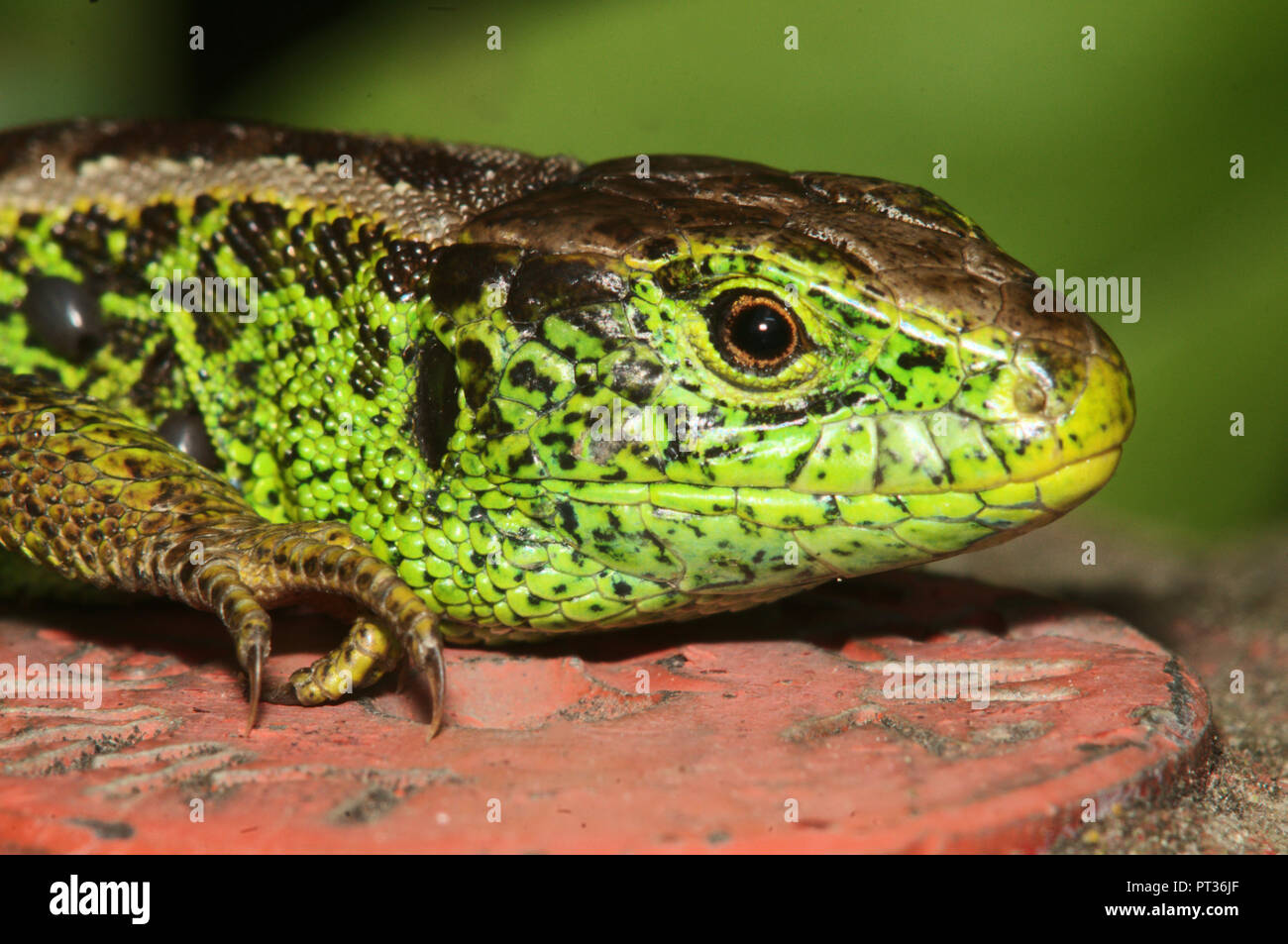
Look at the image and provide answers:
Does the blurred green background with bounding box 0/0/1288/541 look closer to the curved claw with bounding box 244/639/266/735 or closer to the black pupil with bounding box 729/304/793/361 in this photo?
the black pupil with bounding box 729/304/793/361

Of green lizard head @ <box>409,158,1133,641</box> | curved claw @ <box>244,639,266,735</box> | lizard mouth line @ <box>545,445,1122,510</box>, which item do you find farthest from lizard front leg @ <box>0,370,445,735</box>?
lizard mouth line @ <box>545,445,1122,510</box>

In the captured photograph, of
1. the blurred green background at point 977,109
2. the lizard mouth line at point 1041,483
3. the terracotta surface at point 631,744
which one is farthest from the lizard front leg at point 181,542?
the blurred green background at point 977,109

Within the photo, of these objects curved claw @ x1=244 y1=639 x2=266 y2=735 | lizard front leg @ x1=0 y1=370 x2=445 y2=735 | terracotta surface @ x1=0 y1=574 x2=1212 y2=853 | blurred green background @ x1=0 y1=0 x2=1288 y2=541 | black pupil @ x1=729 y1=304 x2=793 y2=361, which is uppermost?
blurred green background @ x1=0 y1=0 x2=1288 y2=541

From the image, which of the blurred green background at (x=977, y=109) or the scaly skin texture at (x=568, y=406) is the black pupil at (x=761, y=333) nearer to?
the scaly skin texture at (x=568, y=406)

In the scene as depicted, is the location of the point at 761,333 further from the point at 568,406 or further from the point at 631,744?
the point at 631,744

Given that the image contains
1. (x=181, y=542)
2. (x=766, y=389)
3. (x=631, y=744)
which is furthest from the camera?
(x=181, y=542)

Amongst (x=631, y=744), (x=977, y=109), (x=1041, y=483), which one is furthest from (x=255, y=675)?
(x=977, y=109)
